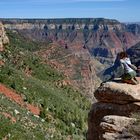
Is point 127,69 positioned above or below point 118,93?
above

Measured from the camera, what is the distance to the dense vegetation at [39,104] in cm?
4428

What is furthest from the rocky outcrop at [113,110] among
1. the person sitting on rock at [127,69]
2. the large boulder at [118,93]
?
the person sitting on rock at [127,69]

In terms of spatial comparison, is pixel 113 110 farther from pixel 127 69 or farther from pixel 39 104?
pixel 39 104

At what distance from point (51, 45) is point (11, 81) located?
63.1 m

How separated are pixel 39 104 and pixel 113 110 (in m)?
48.2

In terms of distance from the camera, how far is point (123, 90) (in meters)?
18.9

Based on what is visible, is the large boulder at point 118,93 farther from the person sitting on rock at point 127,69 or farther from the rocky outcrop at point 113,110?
the person sitting on rock at point 127,69

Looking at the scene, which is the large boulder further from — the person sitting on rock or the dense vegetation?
the dense vegetation

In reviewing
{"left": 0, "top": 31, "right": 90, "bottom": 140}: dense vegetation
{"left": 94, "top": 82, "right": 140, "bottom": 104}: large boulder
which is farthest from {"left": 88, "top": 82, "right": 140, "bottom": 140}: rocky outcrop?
{"left": 0, "top": 31, "right": 90, "bottom": 140}: dense vegetation

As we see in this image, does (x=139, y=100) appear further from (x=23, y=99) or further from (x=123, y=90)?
(x=23, y=99)

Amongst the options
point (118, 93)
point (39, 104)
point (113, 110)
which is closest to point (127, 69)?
point (118, 93)

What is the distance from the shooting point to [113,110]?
760 inches

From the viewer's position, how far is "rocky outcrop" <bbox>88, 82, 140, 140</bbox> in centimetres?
1733

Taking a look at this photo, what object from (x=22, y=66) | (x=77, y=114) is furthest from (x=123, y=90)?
(x=22, y=66)
